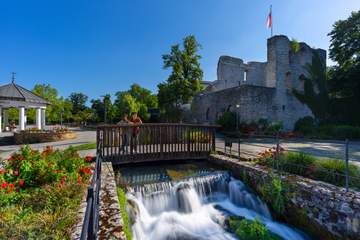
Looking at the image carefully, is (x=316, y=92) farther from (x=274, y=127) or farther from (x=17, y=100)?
(x=17, y=100)

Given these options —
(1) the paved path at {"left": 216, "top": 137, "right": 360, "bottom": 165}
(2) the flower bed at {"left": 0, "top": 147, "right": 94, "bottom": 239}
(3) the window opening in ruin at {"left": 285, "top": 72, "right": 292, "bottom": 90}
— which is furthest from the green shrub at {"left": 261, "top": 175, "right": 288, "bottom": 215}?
(3) the window opening in ruin at {"left": 285, "top": 72, "right": 292, "bottom": 90}

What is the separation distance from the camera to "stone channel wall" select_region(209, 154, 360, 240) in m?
3.72

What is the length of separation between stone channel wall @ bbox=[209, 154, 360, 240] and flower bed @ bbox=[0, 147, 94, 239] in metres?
4.37

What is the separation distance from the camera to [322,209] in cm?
408

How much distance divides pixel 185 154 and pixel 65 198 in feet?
16.9

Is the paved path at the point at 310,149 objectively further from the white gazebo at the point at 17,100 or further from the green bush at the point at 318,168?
the white gazebo at the point at 17,100

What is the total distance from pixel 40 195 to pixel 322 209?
206 inches

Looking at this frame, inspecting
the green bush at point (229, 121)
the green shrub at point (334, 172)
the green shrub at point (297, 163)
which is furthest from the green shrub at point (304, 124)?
the green shrub at point (334, 172)

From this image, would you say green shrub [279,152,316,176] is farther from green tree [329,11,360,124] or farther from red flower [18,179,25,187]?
green tree [329,11,360,124]

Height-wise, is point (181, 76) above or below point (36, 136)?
above

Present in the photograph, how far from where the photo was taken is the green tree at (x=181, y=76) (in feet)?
75.8

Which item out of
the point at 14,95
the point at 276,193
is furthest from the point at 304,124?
the point at 14,95

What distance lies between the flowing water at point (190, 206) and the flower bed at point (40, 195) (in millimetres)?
1352

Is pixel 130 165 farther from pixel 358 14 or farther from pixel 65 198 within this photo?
pixel 358 14
